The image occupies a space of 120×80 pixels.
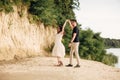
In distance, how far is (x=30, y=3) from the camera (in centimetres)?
3002

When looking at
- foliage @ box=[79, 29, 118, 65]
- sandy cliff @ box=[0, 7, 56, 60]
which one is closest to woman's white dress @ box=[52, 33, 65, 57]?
sandy cliff @ box=[0, 7, 56, 60]

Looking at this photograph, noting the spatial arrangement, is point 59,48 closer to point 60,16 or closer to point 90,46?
point 60,16

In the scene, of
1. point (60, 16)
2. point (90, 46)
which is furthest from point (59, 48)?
point (90, 46)

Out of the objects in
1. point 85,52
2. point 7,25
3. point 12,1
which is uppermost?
point 12,1

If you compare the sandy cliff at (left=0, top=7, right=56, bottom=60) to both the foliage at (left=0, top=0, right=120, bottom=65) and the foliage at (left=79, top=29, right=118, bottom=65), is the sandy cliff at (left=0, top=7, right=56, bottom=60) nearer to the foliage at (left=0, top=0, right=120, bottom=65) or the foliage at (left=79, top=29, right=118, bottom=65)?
the foliage at (left=0, top=0, right=120, bottom=65)

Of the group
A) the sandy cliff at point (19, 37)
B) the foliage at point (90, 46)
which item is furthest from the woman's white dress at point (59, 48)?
the foliage at point (90, 46)

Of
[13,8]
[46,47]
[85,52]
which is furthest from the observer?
[85,52]

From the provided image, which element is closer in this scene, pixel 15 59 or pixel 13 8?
pixel 15 59

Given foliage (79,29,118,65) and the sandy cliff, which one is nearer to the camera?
the sandy cliff

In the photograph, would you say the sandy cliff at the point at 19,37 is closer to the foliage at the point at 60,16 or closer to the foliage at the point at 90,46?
the foliage at the point at 60,16

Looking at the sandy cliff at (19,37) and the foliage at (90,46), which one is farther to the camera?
the foliage at (90,46)

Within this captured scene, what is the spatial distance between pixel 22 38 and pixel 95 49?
755 inches

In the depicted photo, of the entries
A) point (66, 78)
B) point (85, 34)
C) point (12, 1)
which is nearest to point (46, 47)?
point (12, 1)

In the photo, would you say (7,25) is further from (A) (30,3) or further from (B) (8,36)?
(A) (30,3)
